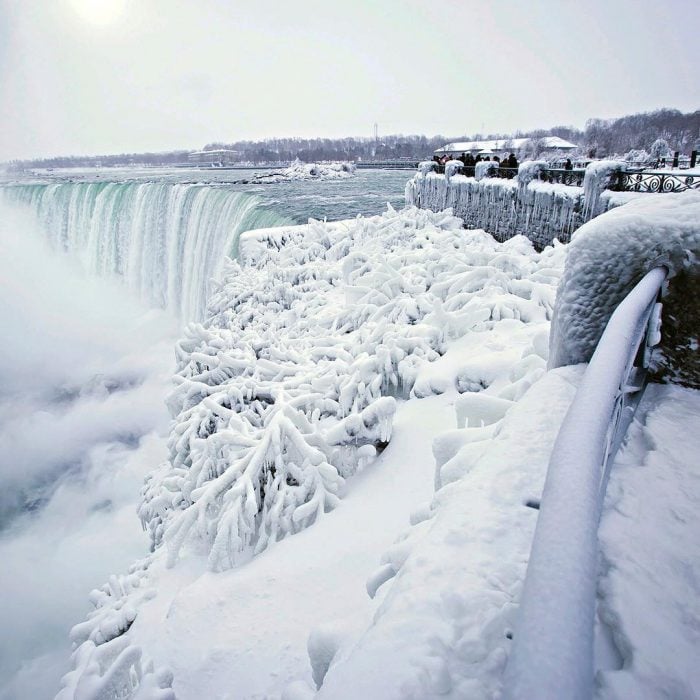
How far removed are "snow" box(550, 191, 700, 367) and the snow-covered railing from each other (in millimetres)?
1092

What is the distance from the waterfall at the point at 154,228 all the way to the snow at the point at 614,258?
1576 centimetres

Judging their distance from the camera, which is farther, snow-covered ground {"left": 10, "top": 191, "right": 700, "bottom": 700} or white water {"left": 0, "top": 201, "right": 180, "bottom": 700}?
white water {"left": 0, "top": 201, "right": 180, "bottom": 700}

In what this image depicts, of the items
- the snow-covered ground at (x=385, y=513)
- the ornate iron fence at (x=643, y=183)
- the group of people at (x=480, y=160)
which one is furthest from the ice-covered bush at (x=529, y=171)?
the ornate iron fence at (x=643, y=183)

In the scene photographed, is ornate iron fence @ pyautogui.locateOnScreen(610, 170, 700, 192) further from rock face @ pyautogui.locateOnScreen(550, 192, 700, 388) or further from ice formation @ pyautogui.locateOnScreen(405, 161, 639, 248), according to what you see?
rock face @ pyautogui.locateOnScreen(550, 192, 700, 388)

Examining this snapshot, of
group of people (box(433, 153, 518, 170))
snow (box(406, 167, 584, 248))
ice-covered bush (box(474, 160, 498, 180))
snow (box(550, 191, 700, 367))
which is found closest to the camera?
snow (box(550, 191, 700, 367))

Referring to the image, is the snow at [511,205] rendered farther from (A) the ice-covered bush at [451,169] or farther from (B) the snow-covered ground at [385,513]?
(B) the snow-covered ground at [385,513]

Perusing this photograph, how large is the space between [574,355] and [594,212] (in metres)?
8.84

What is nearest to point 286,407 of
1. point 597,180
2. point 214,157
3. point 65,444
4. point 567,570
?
point 567,570

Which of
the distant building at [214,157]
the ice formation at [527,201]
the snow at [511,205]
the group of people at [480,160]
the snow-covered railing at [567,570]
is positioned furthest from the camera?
the distant building at [214,157]

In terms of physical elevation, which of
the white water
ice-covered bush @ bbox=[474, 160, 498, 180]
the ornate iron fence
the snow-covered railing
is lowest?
the white water

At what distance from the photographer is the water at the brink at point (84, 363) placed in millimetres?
10969

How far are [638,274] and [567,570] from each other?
1.94 meters

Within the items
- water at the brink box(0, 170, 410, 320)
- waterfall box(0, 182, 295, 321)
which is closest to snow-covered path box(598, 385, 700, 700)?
waterfall box(0, 182, 295, 321)

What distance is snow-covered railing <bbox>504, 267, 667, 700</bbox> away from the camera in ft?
2.16
